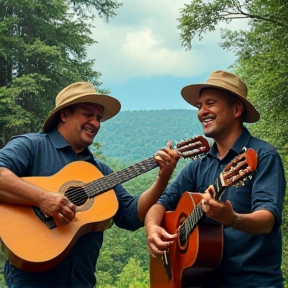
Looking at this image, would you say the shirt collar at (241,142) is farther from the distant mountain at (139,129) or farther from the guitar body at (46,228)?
the distant mountain at (139,129)

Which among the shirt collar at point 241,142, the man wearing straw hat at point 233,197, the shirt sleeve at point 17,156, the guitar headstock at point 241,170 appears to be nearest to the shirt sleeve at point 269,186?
the man wearing straw hat at point 233,197

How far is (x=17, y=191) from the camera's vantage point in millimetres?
2598

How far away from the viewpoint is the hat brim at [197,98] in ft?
8.60

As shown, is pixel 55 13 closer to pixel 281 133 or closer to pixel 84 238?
pixel 281 133

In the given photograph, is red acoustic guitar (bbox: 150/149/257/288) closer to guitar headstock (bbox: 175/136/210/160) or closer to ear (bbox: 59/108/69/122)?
guitar headstock (bbox: 175/136/210/160)

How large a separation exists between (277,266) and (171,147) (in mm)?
857

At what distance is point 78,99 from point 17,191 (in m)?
0.68

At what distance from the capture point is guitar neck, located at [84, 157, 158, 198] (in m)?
2.77

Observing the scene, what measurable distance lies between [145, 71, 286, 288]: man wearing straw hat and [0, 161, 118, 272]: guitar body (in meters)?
0.27

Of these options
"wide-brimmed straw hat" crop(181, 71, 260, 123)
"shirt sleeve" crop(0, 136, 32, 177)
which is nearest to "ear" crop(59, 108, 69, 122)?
"shirt sleeve" crop(0, 136, 32, 177)

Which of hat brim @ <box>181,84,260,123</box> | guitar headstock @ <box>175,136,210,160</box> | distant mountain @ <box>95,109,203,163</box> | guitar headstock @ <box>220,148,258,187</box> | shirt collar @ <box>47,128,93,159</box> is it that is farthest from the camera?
distant mountain @ <box>95,109,203,163</box>

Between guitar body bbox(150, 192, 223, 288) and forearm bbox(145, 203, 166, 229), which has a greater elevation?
forearm bbox(145, 203, 166, 229)

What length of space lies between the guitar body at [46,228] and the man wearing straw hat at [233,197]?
0.27m

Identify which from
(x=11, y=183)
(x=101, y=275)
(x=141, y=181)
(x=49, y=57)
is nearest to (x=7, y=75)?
(x=49, y=57)
